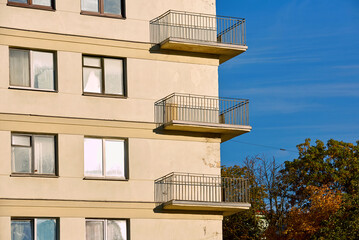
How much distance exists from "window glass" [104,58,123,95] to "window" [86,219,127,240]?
17.7ft

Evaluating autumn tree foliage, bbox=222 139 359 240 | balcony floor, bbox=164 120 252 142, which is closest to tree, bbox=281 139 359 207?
autumn tree foliage, bbox=222 139 359 240

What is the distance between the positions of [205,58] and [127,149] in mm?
5724

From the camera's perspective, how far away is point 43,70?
33312mm

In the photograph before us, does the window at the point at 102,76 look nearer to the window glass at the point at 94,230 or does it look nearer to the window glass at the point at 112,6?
the window glass at the point at 112,6

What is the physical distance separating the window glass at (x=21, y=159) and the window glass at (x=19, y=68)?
8.59ft

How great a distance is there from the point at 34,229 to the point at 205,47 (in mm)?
10805

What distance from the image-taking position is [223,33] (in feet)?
122

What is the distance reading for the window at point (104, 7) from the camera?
34534mm

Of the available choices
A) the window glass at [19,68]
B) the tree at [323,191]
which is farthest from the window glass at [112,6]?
the tree at [323,191]

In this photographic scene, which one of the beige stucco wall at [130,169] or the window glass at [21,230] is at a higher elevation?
the beige stucco wall at [130,169]

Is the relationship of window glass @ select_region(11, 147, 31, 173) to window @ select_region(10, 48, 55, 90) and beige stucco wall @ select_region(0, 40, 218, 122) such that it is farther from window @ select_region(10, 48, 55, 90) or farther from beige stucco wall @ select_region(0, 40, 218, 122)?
window @ select_region(10, 48, 55, 90)

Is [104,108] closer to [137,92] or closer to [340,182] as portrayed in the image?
[137,92]

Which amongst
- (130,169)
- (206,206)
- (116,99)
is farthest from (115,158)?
(206,206)

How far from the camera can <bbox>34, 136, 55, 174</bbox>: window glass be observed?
1282 inches
